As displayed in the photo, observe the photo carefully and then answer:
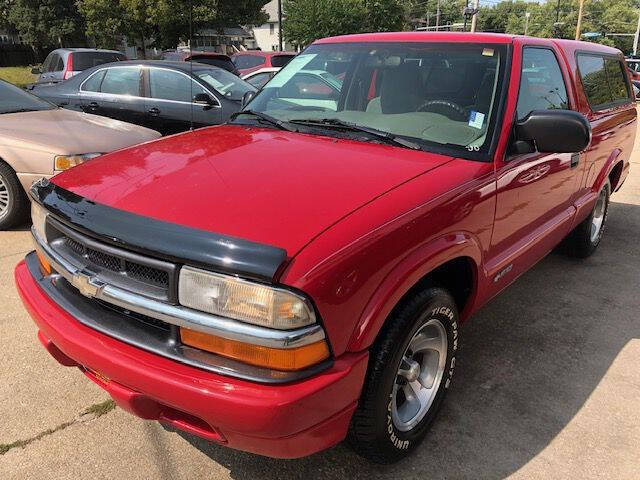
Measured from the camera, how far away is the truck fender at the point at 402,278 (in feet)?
6.27

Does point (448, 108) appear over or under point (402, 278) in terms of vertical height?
over

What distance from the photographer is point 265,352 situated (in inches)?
70.1

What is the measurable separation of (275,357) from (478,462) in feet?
4.15

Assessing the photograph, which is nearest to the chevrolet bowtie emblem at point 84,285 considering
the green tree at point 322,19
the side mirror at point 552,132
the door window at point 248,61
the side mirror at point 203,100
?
the side mirror at point 552,132

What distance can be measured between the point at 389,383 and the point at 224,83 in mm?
6521

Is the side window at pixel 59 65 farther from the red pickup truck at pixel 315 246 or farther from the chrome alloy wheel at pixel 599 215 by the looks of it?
the chrome alloy wheel at pixel 599 215

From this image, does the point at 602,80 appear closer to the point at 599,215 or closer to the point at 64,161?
the point at 599,215

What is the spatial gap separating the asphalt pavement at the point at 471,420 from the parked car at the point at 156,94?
3.93 m

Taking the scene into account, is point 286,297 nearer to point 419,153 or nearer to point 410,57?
point 419,153

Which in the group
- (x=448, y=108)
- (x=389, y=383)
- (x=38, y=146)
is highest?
(x=448, y=108)

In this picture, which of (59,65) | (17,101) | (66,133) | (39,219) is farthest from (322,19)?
(39,219)

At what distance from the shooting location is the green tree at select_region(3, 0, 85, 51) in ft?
141

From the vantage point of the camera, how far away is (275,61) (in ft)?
38.7

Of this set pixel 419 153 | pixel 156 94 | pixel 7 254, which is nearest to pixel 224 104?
pixel 156 94
